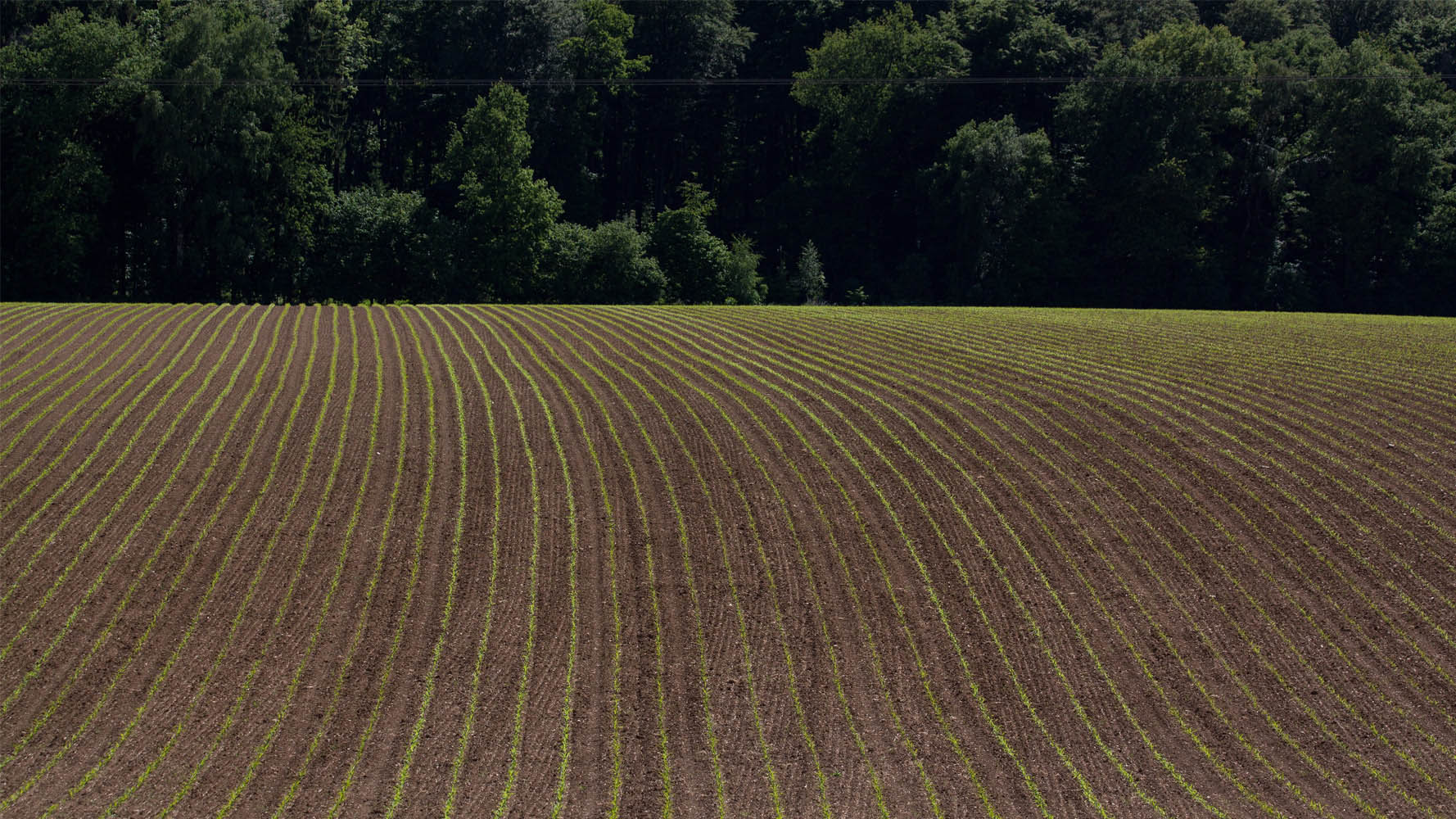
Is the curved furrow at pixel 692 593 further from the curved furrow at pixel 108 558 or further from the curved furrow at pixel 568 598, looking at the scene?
the curved furrow at pixel 108 558

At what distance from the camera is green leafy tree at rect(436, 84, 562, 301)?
67.8 m

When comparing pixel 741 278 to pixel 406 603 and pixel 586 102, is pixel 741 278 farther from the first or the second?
pixel 406 603

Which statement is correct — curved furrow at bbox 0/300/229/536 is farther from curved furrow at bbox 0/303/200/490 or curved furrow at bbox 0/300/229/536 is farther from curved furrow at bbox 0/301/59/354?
curved furrow at bbox 0/301/59/354

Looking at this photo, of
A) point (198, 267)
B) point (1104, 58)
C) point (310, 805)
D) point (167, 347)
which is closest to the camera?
point (310, 805)

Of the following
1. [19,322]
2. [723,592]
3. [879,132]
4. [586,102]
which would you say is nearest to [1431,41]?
[879,132]

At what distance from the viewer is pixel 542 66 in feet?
271

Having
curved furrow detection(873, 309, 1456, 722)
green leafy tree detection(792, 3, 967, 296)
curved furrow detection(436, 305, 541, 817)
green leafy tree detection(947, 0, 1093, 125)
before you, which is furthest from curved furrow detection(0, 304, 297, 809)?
green leafy tree detection(947, 0, 1093, 125)

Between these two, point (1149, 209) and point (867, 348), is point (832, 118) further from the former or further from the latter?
point (867, 348)

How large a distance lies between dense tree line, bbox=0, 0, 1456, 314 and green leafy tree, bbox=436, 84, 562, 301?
18 centimetres

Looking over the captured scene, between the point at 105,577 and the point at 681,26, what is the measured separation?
236 feet

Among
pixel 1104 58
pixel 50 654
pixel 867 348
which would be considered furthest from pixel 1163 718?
pixel 1104 58

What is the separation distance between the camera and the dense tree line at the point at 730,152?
61500 millimetres

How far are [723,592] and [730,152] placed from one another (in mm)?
72314

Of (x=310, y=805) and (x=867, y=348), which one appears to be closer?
(x=310, y=805)
